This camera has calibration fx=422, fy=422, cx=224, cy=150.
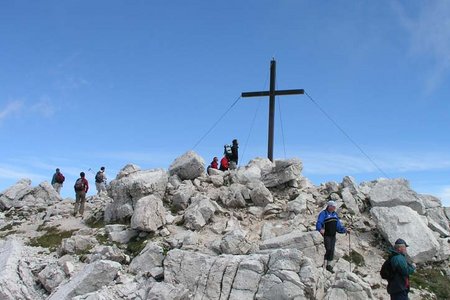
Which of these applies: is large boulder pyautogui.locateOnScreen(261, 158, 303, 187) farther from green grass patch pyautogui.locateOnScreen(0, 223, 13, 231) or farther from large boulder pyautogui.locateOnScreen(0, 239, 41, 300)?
green grass patch pyautogui.locateOnScreen(0, 223, 13, 231)

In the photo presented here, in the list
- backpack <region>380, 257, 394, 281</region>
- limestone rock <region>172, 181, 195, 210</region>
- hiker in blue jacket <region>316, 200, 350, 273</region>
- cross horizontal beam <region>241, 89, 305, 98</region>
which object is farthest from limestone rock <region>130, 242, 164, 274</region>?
cross horizontal beam <region>241, 89, 305, 98</region>

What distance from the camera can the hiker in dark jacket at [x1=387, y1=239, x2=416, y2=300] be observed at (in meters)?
10.2

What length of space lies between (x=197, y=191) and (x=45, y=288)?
8310mm

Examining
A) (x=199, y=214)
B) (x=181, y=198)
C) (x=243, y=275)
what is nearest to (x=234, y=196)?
(x=199, y=214)

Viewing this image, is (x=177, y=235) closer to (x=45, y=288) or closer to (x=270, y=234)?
(x=270, y=234)

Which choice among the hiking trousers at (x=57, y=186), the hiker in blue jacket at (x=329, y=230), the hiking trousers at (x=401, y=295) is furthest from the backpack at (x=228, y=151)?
the hiking trousers at (x=401, y=295)

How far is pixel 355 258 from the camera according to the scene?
49.1 ft

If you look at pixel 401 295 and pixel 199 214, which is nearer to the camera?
pixel 401 295

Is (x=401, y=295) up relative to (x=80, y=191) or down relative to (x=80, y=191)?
down

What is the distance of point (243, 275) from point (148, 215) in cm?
575

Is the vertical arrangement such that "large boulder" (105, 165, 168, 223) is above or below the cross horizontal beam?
below

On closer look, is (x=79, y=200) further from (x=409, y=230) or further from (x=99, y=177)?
(x=409, y=230)

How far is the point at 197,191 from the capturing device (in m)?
20.6

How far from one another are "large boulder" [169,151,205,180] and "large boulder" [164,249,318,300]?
8.64m
